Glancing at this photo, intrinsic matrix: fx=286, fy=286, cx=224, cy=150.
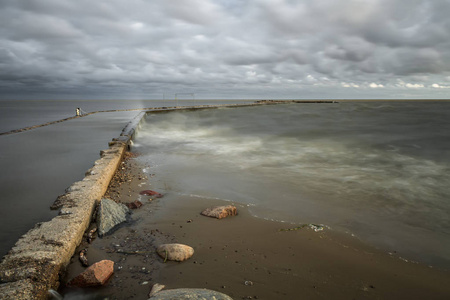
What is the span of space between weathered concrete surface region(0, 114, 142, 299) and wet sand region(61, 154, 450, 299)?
20 centimetres

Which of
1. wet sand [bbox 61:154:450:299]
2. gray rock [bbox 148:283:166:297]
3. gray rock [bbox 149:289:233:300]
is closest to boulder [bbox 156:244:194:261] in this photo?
wet sand [bbox 61:154:450:299]

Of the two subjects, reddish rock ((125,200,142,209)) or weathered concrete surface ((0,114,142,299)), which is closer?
weathered concrete surface ((0,114,142,299))

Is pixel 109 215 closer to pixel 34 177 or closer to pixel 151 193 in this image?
pixel 151 193

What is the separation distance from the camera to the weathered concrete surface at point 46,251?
7.11ft

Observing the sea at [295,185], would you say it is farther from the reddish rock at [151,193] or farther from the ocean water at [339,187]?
the reddish rock at [151,193]

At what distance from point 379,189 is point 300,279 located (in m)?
4.06

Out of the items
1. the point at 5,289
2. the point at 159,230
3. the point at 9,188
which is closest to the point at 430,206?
the point at 159,230

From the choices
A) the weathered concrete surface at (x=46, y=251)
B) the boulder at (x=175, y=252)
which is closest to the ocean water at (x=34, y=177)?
the weathered concrete surface at (x=46, y=251)

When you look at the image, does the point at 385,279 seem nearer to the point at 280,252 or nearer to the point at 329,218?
the point at 280,252

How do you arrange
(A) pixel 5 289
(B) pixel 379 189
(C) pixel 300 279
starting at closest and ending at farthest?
(A) pixel 5 289 → (C) pixel 300 279 → (B) pixel 379 189

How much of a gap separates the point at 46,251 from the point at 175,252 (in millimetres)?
1167

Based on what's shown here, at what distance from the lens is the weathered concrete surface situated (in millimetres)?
2168

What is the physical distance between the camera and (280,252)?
3.14m

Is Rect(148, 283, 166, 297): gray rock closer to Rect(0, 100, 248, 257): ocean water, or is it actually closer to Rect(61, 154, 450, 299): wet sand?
Rect(61, 154, 450, 299): wet sand
